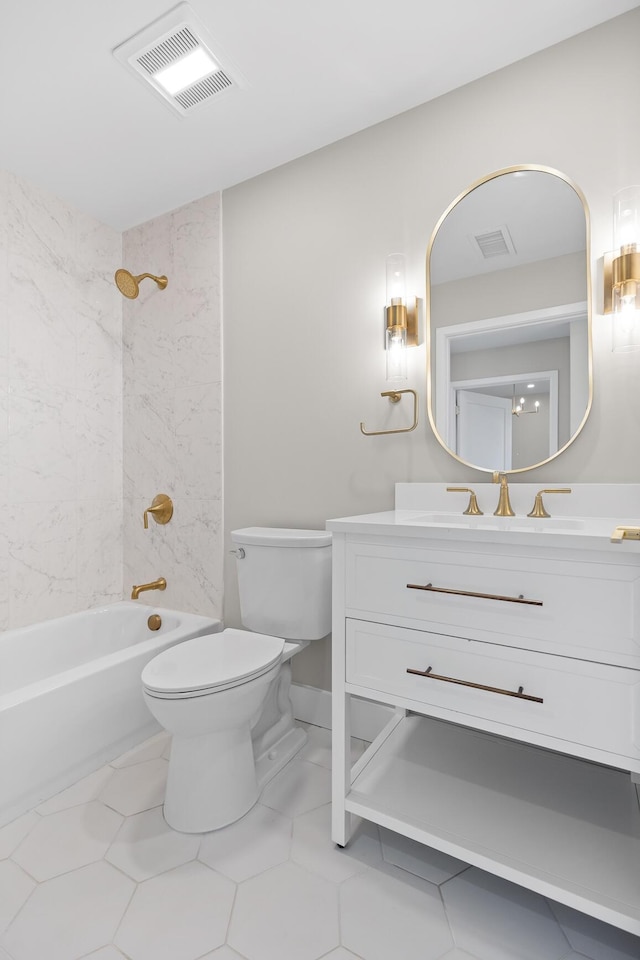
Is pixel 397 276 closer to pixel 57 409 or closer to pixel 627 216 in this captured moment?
pixel 627 216

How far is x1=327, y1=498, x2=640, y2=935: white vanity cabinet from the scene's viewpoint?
38.4 inches

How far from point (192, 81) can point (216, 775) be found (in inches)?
86.4

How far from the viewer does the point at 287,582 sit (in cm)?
173

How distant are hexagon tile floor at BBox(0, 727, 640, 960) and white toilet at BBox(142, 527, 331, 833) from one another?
0.32 ft

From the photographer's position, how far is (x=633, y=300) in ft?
4.44

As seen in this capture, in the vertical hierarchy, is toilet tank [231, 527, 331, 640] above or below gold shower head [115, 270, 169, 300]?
below

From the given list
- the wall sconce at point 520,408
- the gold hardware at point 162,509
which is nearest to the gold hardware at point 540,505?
the wall sconce at point 520,408

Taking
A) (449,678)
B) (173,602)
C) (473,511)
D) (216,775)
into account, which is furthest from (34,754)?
(473,511)

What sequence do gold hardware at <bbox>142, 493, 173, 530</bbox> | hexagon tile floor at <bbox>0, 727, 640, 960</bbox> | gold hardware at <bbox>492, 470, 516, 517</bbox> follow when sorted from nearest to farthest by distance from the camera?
hexagon tile floor at <bbox>0, 727, 640, 960</bbox>, gold hardware at <bbox>492, 470, 516, 517</bbox>, gold hardware at <bbox>142, 493, 173, 530</bbox>

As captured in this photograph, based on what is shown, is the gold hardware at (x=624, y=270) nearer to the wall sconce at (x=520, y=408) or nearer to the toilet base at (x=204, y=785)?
the wall sconce at (x=520, y=408)

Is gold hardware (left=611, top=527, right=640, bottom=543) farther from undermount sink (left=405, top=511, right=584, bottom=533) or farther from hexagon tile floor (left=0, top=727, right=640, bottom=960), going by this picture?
hexagon tile floor (left=0, top=727, right=640, bottom=960)

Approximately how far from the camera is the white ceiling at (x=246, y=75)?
142cm

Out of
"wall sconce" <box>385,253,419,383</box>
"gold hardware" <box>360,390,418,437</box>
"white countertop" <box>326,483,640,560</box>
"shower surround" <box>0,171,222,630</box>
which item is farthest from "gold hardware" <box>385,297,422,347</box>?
"shower surround" <box>0,171,222,630</box>

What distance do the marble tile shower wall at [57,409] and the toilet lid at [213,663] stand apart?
1040 millimetres
